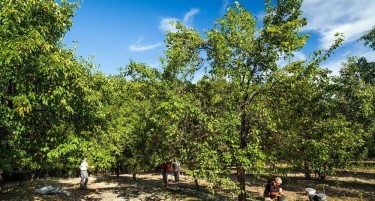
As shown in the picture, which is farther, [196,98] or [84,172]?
[84,172]

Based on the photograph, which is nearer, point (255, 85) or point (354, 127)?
point (255, 85)

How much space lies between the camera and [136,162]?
3275 cm

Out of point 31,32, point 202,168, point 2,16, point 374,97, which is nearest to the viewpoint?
point 31,32

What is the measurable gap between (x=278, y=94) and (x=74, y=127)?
1157 centimetres

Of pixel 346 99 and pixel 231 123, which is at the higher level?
pixel 346 99

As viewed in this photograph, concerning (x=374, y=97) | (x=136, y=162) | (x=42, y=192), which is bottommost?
(x=42, y=192)

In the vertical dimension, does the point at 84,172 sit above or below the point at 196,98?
below

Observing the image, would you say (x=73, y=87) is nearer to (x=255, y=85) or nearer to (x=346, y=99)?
(x=255, y=85)

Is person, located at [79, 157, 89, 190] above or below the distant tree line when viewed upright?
below

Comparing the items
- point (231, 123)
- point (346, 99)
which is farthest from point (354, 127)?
point (231, 123)

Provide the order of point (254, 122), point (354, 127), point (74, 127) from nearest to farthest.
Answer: point (74, 127) → point (254, 122) → point (354, 127)

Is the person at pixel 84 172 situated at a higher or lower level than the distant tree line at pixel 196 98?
lower

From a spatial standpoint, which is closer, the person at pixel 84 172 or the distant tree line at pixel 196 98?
the distant tree line at pixel 196 98

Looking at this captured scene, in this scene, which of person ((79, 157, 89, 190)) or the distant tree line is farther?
person ((79, 157, 89, 190))
